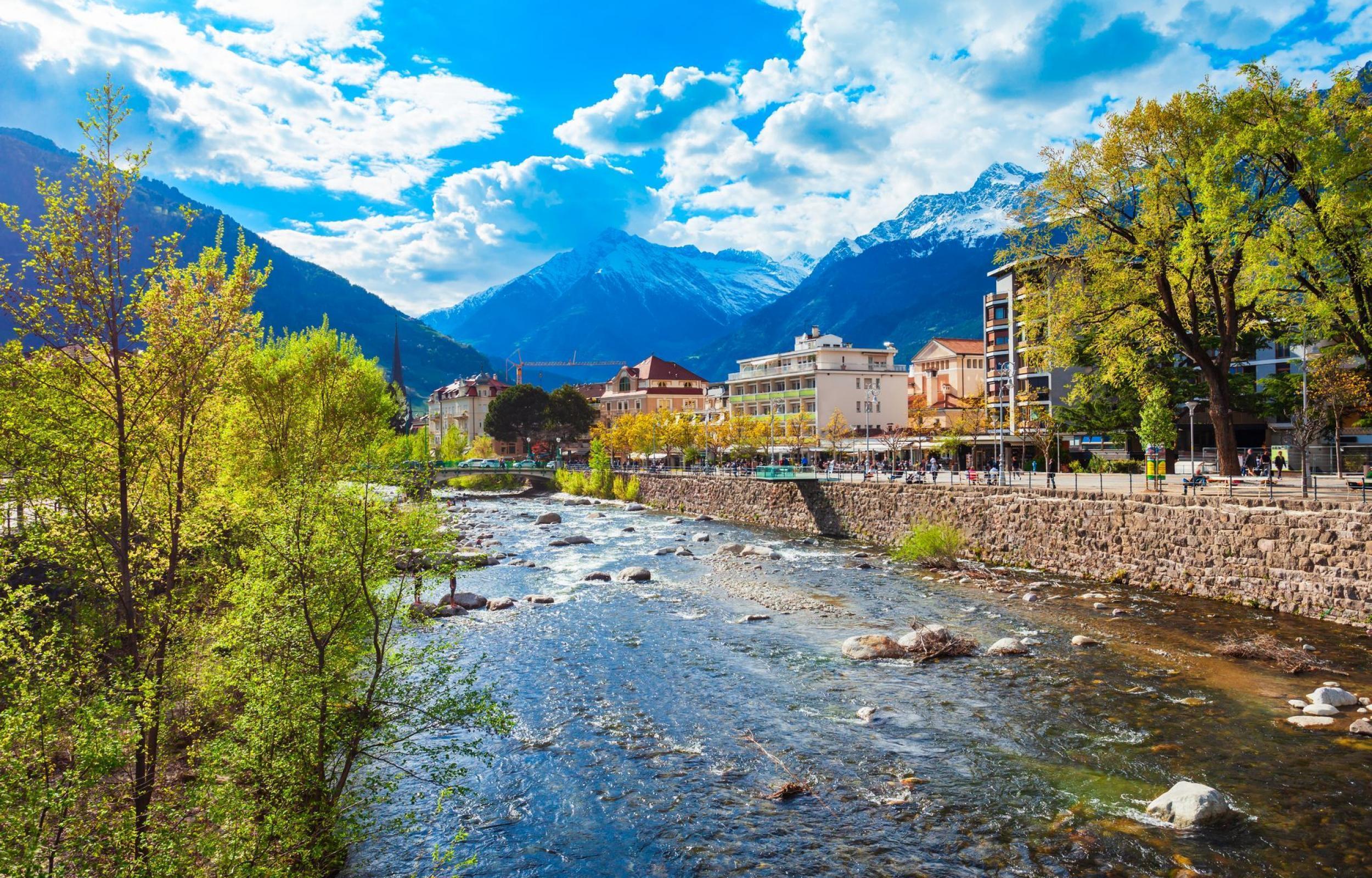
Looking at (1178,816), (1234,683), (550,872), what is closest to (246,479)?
(550,872)

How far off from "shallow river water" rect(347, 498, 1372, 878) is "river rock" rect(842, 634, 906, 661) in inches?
18.1

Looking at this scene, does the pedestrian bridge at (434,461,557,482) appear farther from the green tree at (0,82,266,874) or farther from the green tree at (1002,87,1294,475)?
the green tree at (0,82,266,874)

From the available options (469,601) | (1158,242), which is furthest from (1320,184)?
(469,601)

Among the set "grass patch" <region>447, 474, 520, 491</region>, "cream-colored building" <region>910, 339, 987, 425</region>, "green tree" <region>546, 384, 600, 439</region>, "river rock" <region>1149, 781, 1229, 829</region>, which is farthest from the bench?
"green tree" <region>546, 384, 600, 439</region>

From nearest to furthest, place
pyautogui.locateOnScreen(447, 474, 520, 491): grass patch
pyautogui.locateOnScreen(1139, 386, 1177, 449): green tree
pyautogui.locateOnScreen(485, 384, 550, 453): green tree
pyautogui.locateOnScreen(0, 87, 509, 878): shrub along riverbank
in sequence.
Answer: pyautogui.locateOnScreen(0, 87, 509, 878): shrub along riverbank
pyautogui.locateOnScreen(1139, 386, 1177, 449): green tree
pyautogui.locateOnScreen(447, 474, 520, 491): grass patch
pyautogui.locateOnScreen(485, 384, 550, 453): green tree

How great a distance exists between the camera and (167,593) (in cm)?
1099

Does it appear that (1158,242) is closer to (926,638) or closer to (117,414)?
(926,638)

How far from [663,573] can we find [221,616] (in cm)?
2631

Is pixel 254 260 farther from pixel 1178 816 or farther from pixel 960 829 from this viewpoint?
pixel 1178 816

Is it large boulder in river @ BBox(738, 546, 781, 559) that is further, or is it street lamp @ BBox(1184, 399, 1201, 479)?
street lamp @ BBox(1184, 399, 1201, 479)

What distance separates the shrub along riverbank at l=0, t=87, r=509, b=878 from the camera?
846cm

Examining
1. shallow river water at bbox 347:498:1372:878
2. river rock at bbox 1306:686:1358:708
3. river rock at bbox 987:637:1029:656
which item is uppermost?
river rock at bbox 1306:686:1358:708

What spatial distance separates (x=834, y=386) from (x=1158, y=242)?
69649mm

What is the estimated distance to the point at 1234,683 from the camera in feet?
57.5
